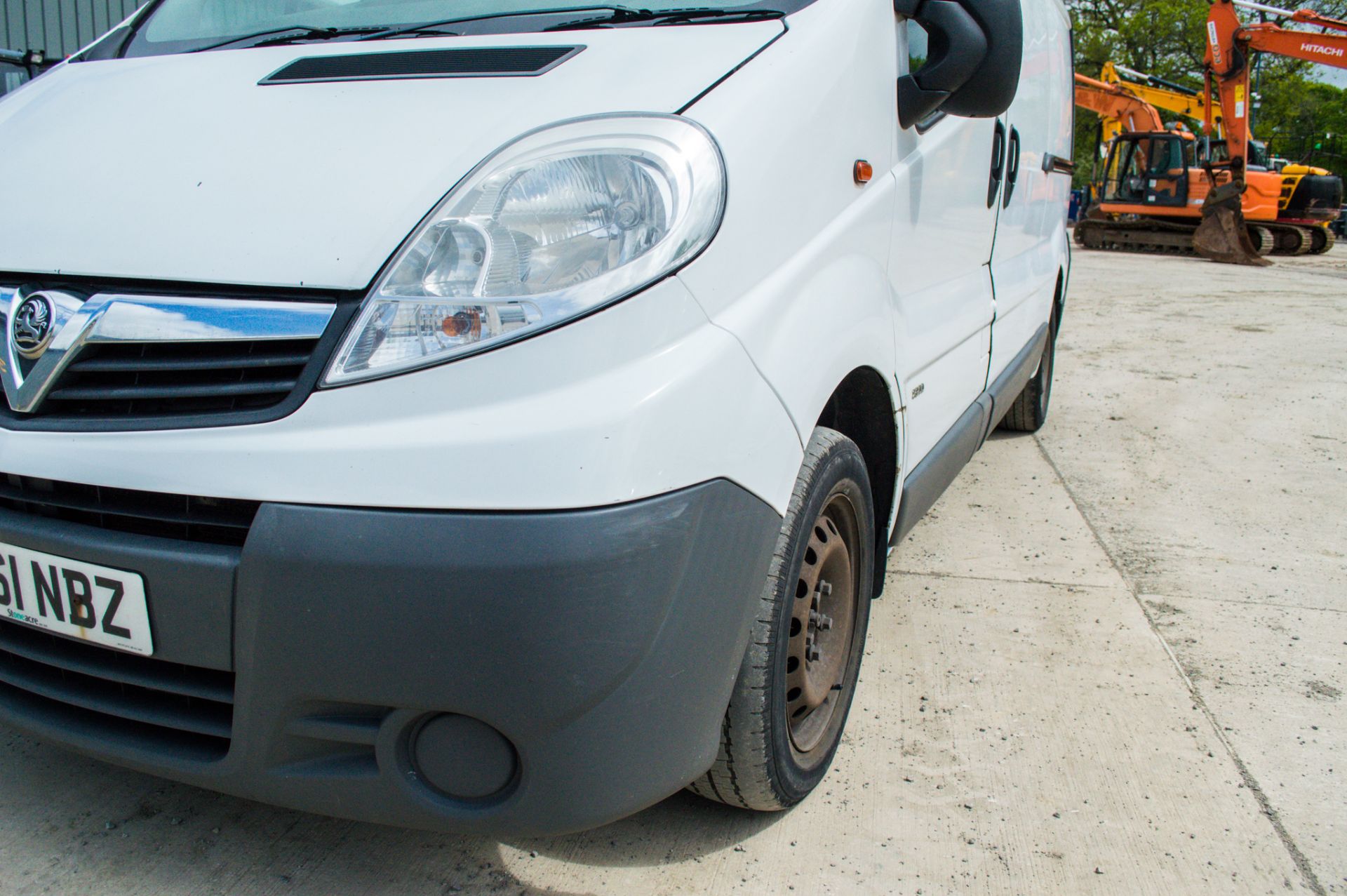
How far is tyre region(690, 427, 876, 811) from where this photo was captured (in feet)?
5.40

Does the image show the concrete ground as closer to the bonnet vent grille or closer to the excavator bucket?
the bonnet vent grille

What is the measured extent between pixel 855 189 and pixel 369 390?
943mm

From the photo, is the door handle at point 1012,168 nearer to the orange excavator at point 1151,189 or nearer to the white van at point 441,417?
the white van at point 441,417

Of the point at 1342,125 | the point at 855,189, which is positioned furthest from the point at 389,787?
the point at 1342,125

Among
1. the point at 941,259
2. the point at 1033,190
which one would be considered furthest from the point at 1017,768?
the point at 1033,190

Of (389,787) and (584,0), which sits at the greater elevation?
(584,0)

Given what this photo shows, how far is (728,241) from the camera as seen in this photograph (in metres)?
1.46

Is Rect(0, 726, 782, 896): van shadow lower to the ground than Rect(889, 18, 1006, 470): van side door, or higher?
lower

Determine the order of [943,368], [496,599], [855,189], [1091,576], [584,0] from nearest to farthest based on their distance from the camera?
[496,599] → [855,189] → [584,0] → [943,368] → [1091,576]

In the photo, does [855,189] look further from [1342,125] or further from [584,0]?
[1342,125]

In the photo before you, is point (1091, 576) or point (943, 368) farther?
point (1091, 576)

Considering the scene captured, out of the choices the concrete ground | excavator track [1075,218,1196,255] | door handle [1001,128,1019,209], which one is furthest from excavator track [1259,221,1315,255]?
door handle [1001,128,1019,209]

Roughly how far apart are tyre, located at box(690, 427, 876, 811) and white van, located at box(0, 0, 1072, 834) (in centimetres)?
1

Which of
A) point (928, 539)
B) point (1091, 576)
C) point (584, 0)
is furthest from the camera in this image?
point (928, 539)
